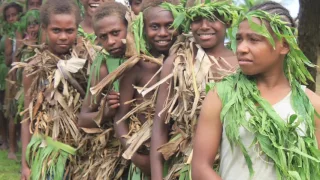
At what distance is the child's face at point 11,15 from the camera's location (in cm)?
751

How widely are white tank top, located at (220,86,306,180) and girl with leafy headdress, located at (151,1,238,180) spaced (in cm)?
56

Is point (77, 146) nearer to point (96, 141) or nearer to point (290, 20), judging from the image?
point (96, 141)

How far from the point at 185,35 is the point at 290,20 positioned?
0.86 m

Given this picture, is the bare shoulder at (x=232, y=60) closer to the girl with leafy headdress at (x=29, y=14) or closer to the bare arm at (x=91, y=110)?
the bare arm at (x=91, y=110)

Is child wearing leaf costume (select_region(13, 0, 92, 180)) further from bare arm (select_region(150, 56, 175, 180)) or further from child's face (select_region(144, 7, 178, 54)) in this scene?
bare arm (select_region(150, 56, 175, 180))

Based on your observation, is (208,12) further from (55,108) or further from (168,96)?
(55,108)

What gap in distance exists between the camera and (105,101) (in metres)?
3.58

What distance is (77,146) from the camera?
4.10 m

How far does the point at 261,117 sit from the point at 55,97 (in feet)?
6.64

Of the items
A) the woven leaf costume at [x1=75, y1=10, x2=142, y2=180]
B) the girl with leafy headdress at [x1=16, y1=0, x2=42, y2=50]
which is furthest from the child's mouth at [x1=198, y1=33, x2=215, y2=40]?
the girl with leafy headdress at [x1=16, y1=0, x2=42, y2=50]

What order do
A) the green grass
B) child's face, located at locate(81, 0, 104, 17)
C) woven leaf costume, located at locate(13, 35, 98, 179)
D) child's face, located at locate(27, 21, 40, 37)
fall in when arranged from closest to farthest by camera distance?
woven leaf costume, located at locate(13, 35, 98, 179), child's face, located at locate(81, 0, 104, 17), child's face, located at locate(27, 21, 40, 37), the green grass

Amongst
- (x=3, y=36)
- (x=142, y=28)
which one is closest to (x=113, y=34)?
(x=142, y=28)

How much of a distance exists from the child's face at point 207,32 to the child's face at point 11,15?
468 cm

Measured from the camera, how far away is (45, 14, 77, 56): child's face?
425 centimetres
